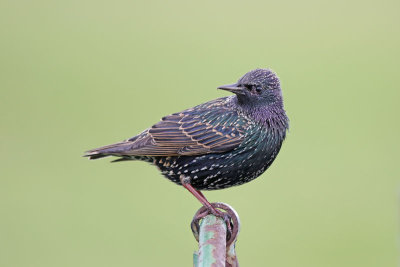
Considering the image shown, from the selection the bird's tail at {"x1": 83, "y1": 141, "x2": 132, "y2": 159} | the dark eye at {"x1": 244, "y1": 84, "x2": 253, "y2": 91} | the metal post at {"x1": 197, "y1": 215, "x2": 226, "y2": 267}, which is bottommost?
the metal post at {"x1": 197, "y1": 215, "x2": 226, "y2": 267}

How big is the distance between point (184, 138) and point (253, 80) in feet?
1.87

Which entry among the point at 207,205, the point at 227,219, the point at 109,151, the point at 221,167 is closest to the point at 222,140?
the point at 221,167

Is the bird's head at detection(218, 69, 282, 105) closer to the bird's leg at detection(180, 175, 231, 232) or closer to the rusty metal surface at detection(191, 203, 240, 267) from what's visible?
the bird's leg at detection(180, 175, 231, 232)

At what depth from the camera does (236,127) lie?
5.05 m

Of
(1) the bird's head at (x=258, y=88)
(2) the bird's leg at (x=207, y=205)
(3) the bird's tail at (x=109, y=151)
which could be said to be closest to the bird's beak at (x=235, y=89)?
(1) the bird's head at (x=258, y=88)

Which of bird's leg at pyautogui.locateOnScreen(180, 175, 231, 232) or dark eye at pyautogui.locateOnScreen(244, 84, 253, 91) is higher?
dark eye at pyautogui.locateOnScreen(244, 84, 253, 91)

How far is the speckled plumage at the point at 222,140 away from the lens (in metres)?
4.95

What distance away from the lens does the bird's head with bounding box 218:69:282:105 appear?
4988 mm

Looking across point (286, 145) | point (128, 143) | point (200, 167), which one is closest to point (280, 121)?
point (200, 167)

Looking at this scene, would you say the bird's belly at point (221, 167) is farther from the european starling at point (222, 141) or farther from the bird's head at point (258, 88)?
the bird's head at point (258, 88)

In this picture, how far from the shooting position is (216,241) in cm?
327

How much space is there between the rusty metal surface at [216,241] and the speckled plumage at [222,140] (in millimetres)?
701

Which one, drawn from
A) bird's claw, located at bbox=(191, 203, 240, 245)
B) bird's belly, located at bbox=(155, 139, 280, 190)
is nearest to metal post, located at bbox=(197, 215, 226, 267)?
bird's claw, located at bbox=(191, 203, 240, 245)

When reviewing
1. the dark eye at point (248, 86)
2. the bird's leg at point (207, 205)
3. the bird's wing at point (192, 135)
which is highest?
the dark eye at point (248, 86)
